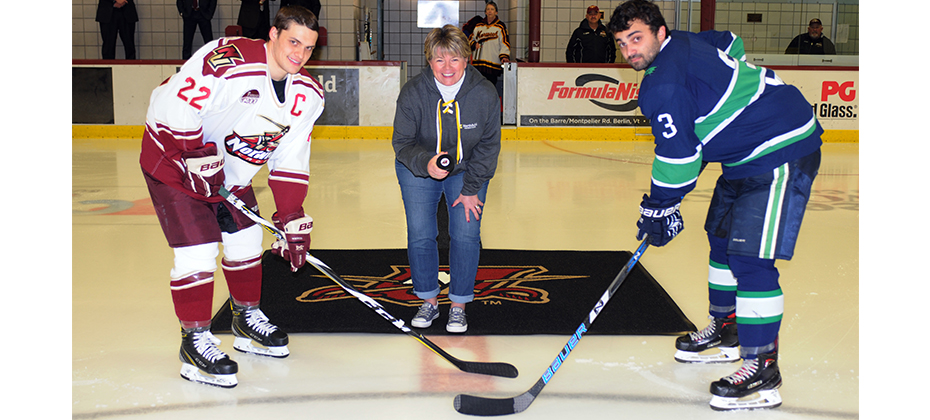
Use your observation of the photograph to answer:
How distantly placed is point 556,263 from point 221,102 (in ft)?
6.34

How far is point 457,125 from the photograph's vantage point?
8.31 feet

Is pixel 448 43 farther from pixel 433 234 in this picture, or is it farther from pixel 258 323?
pixel 258 323

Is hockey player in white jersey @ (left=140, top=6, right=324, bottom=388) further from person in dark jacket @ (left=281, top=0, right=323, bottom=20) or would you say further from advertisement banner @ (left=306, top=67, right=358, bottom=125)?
person in dark jacket @ (left=281, top=0, right=323, bottom=20)

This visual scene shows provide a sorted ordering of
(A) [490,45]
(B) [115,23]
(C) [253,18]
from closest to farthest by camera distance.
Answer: (A) [490,45] → (C) [253,18] → (B) [115,23]

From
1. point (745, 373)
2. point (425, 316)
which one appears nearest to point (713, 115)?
point (745, 373)

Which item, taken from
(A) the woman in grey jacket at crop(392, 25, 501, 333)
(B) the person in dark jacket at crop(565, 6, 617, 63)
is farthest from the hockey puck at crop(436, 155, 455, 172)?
(B) the person in dark jacket at crop(565, 6, 617, 63)

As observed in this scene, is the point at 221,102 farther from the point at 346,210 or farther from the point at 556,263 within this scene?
the point at 346,210

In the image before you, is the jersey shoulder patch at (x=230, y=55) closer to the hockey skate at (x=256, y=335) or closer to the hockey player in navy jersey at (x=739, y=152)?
the hockey skate at (x=256, y=335)

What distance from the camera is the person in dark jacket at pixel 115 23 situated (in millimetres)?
9789

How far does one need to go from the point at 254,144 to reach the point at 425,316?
2.95 ft

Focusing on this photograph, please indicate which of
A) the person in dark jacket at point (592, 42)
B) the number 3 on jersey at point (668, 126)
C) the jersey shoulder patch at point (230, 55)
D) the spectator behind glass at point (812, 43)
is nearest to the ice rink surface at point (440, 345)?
the number 3 on jersey at point (668, 126)

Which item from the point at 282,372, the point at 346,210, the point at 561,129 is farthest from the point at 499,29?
the point at 282,372

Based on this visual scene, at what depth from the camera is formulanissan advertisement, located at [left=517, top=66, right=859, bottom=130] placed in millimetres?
8570

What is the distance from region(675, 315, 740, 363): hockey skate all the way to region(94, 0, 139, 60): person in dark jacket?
9.43m
